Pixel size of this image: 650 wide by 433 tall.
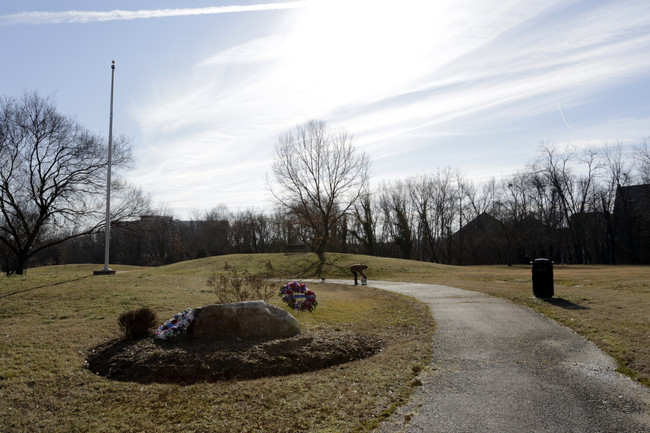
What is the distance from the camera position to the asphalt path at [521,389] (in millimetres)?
3955

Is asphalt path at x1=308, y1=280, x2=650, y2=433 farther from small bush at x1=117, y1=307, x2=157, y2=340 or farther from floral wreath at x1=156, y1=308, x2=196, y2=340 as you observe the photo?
small bush at x1=117, y1=307, x2=157, y2=340

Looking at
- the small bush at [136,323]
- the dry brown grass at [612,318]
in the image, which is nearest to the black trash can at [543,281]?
the dry brown grass at [612,318]

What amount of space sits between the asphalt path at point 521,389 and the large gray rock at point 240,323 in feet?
8.49

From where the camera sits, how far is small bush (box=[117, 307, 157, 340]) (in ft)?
24.9

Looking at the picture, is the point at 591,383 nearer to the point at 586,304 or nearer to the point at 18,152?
the point at 586,304

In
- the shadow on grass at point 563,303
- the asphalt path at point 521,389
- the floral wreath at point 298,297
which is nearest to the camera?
the asphalt path at point 521,389

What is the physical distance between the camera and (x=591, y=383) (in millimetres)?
5094

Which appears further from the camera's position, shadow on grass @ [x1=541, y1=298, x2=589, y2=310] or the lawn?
shadow on grass @ [x1=541, y1=298, x2=589, y2=310]

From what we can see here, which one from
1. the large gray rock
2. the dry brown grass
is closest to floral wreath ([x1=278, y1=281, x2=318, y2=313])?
the large gray rock

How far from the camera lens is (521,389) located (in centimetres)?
488

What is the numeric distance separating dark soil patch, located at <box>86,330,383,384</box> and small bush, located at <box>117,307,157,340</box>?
0.20m

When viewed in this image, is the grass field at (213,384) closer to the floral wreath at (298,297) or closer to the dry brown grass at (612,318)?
the dry brown grass at (612,318)

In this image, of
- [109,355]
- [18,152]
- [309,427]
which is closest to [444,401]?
[309,427]

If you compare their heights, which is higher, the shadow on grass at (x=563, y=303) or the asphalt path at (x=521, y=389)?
the shadow on grass at (x=563, y=303)
